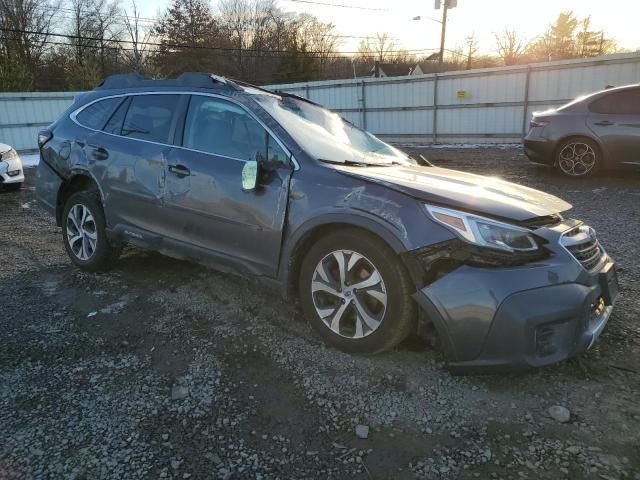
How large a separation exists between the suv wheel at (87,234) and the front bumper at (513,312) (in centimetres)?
307

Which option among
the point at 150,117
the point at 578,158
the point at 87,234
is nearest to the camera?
the point at 150,117

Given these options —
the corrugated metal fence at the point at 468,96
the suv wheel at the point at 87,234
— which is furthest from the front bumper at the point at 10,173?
the corrugated metal fence at the point at 468,96

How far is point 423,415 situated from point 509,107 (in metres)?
14.1

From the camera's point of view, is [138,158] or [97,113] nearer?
[138,158]

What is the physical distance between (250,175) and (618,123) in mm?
7144

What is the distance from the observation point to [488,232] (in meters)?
2.52

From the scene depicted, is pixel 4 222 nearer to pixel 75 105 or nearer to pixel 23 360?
pixel 75 105

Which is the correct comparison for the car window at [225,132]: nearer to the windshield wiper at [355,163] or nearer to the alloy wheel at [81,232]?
the windshield wiper at [355,163]

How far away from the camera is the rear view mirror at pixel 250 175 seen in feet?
10.3

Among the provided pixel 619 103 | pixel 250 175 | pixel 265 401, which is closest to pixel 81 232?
pixel 250 175

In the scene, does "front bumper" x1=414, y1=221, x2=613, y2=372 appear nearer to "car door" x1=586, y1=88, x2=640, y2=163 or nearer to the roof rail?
the roof rail

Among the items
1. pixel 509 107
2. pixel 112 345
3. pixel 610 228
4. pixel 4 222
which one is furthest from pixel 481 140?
pixel 112 345

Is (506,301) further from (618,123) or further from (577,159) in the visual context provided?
(577,159)

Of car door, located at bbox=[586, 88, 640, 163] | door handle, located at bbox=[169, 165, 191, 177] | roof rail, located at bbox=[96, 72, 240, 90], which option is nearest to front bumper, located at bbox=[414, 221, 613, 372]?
door handle, located at bbox=[169, 165, 191, 177]
